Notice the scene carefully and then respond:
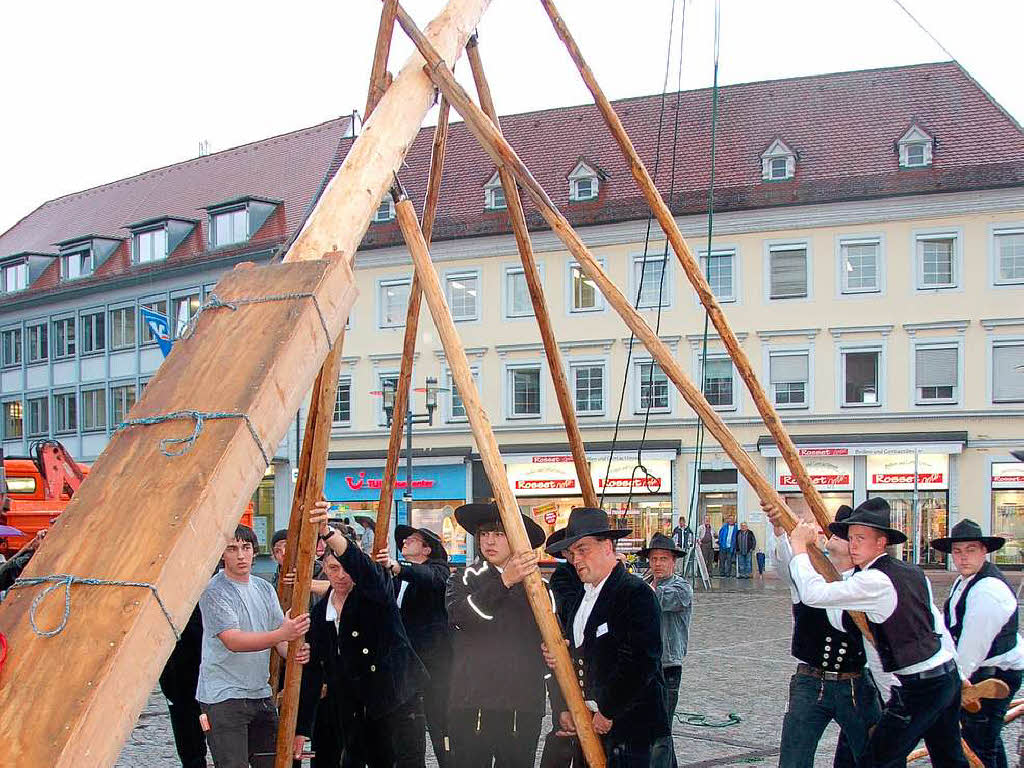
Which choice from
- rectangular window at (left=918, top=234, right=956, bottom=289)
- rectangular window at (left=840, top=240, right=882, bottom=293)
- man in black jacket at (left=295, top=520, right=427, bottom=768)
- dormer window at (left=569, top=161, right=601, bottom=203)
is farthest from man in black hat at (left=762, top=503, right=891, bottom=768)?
dormer window at (left=569, top=161, right=601, bottom=203)

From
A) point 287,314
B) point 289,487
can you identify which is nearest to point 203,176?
point 289,487

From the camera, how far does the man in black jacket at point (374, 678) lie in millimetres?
6742

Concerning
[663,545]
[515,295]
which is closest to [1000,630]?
[663,545]

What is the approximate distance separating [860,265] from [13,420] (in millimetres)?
31594

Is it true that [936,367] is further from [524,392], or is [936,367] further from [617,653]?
[617,653]

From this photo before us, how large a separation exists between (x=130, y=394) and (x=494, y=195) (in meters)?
14.8

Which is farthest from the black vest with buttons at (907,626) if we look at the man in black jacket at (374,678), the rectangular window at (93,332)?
the rectangular window at (93,332)

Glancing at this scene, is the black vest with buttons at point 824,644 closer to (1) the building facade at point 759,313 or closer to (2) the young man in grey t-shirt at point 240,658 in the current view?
(2) the young man in grey t-shirt at point 240,658

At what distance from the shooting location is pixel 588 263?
6598 mm

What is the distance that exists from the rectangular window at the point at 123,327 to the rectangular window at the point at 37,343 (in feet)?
13.2

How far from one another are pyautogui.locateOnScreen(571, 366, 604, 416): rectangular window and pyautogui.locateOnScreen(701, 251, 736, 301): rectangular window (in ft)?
12.9

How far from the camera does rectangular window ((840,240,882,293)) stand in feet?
106

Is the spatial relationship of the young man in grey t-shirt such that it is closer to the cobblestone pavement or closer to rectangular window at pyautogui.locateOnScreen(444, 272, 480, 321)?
the cobblestone pavement

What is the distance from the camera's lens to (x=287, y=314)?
3965 millimetres
